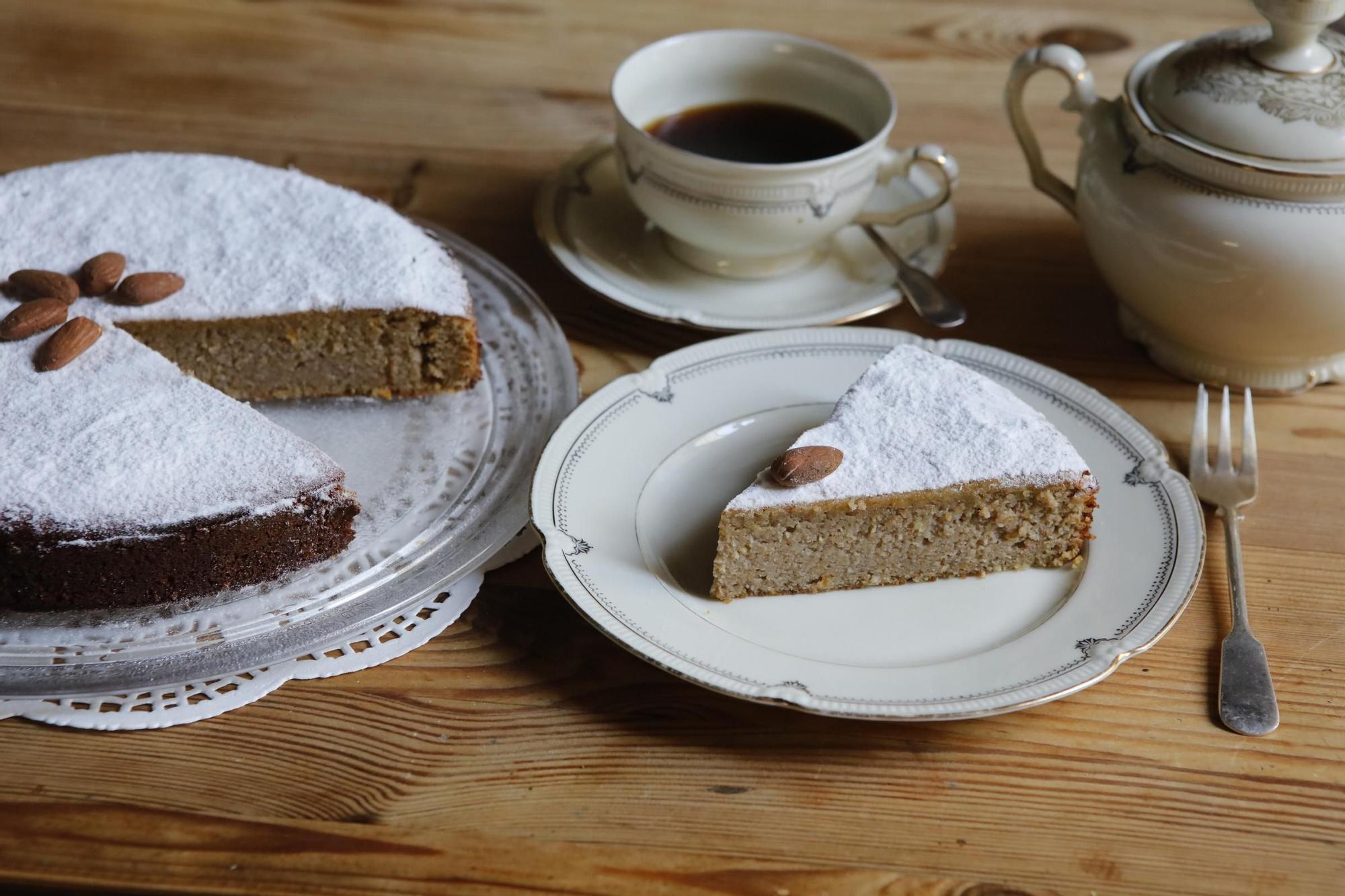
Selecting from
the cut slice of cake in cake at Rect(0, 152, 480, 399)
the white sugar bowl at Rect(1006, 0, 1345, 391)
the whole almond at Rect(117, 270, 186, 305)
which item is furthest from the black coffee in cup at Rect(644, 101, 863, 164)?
the whole almond at Rect(117, 270, 186, 305)

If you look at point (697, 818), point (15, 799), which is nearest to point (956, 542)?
point (697, 818)

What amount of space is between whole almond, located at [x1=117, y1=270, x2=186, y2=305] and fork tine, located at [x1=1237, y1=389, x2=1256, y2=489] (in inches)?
73.3

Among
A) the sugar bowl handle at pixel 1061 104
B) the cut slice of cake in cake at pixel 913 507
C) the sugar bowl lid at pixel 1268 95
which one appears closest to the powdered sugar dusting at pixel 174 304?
the cut slice of cake in cake at pixel 913 507

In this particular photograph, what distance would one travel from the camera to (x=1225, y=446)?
2.05m

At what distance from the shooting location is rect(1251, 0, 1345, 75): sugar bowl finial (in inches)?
75.8

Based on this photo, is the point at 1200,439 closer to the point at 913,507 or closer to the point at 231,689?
the point at 913,507

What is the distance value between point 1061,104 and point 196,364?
167cm

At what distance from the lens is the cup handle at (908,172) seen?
234cm

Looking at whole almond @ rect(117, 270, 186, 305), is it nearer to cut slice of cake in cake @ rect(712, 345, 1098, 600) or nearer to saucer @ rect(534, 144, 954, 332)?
saucer @ rect(534, 144, 954, 332)

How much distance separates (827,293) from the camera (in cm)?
237

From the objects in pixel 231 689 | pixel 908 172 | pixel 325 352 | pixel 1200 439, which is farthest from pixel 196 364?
pixel 1200 439

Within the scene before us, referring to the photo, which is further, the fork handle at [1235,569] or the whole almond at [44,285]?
the whole almond at [44,285]

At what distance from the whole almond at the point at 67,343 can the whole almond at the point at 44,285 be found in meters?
0.07

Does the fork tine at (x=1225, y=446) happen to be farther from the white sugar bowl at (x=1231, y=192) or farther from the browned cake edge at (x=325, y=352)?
the browned cake edge at (x=325, y=352)
